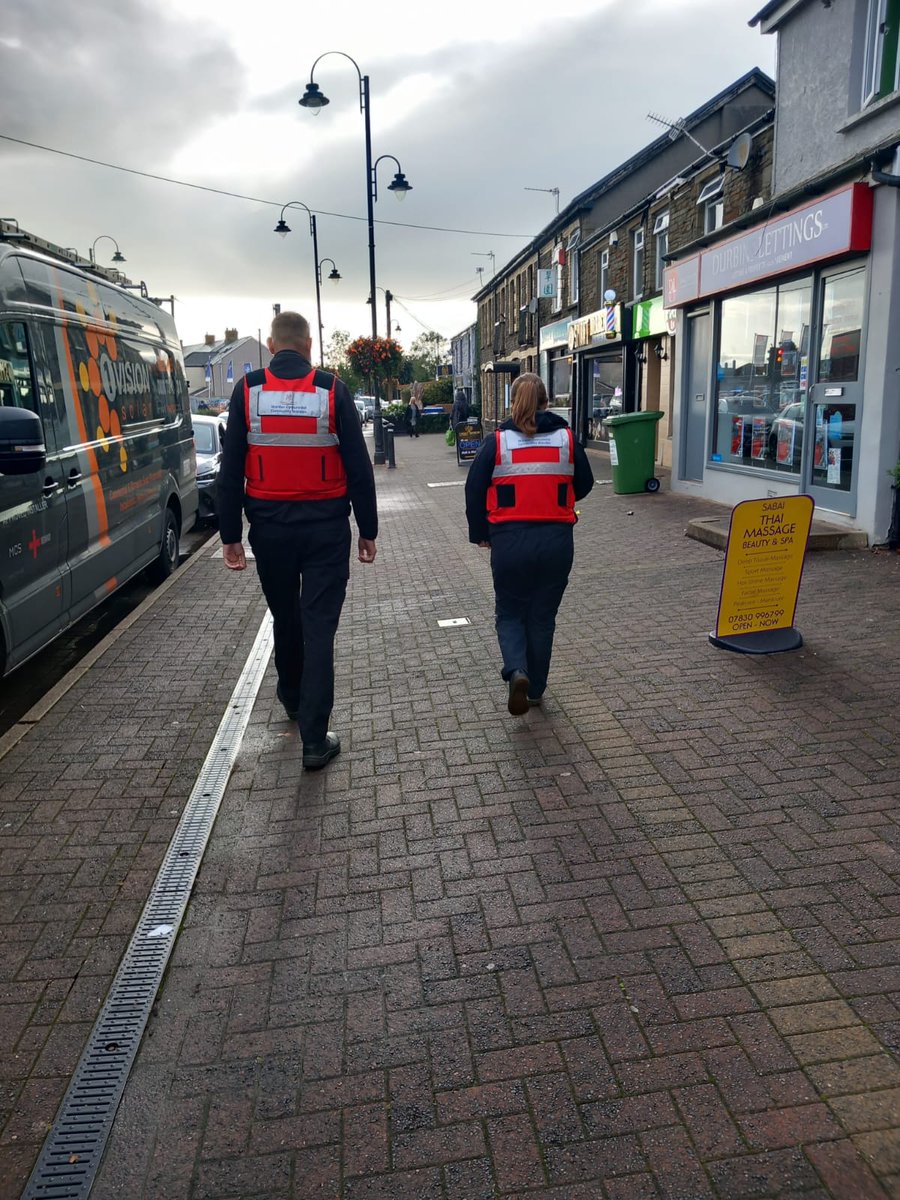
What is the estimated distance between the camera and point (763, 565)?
6.29m

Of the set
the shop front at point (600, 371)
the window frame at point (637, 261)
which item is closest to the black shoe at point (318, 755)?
the shop front at point (600, 371)

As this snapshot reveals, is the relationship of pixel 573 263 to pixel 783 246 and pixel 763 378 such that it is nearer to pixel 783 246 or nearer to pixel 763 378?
pixel 763 378

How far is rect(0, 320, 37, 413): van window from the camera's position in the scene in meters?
5.56

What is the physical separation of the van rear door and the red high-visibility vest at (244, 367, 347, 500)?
167 centimetres

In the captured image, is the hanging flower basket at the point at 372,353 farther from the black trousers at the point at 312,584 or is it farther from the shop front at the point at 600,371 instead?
the black trousers at the point at 312,584

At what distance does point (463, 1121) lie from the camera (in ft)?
8.06

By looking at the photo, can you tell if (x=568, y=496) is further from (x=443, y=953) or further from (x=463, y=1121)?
(x=463, y=1121)

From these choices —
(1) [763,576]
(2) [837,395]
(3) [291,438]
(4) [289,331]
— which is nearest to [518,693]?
(3) [291,438]

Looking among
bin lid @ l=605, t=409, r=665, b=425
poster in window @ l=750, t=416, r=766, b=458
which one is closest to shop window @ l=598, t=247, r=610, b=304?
bin lid @ l=605, t=409, r=665, b=425

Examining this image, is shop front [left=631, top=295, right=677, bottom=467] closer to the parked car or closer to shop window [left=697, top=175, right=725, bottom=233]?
shop window [left=697, top=175, right=725, bottom=233]

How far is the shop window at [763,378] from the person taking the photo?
36.0ft

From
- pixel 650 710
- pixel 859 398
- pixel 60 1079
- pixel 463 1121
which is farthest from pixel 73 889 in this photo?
pixel 859 398

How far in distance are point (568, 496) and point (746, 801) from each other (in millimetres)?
1861

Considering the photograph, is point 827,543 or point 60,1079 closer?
point 60,1079
